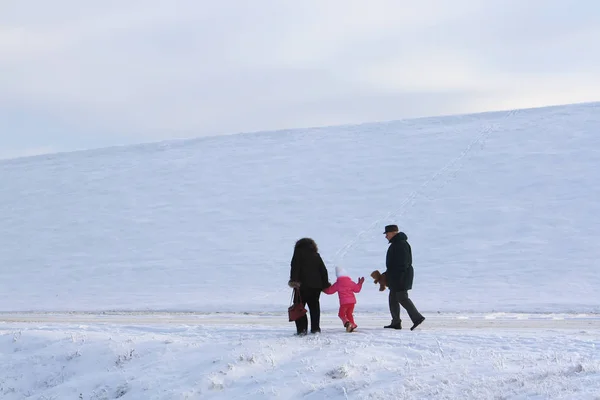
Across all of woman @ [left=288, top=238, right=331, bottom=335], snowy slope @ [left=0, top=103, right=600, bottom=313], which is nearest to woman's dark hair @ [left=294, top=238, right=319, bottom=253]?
woman @ [left=288, top=238, right=331, bottom=335]

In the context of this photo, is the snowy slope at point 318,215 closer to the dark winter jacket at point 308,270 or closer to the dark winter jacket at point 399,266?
the dark winter jacket at point 399,266

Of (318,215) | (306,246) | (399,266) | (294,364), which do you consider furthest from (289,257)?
(294,364)

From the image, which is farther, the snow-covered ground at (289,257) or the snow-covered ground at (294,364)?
the snow-covered ground at (289,257)

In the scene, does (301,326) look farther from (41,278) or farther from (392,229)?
(41,278)

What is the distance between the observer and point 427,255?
82.0 ft

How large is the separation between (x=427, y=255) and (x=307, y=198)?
7.30 meters

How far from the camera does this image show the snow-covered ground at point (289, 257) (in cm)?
982

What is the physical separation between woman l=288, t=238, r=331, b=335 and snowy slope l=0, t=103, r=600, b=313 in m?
7.93

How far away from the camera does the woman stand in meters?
11.1

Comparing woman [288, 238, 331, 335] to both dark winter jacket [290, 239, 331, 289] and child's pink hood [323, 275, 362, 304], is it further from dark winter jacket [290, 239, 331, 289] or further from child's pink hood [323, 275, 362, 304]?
child's pink hood [323, 275, 362, 304]

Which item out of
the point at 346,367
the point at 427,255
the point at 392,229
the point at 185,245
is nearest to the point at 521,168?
the point at 427,255

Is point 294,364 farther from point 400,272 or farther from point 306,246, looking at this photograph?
point 400,272

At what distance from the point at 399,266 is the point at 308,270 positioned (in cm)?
134

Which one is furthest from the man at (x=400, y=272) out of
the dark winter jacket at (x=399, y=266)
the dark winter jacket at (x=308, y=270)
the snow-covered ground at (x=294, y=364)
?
the dark winter jacket at (x=308, y=270)
